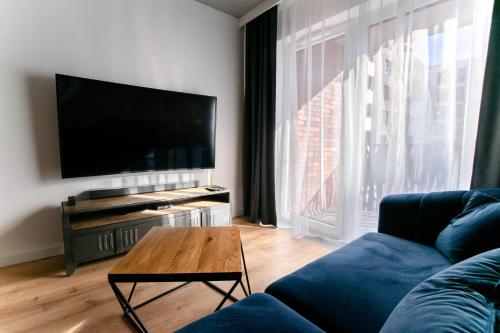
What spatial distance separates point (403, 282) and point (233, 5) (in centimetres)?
318

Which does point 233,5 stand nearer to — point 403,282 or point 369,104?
point 369,104

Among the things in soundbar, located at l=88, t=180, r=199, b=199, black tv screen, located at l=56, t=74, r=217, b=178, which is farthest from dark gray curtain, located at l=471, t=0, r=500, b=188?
soundbar, located at l=88, t=180, r=199, b=199

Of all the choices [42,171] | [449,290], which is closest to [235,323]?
[449,290]

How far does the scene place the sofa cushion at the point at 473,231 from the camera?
46.3 inches

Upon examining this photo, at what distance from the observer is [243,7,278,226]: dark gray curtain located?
10.1 feet

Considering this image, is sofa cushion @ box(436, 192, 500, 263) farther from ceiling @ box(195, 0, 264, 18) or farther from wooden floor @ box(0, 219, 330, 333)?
ceiling @ box(195, 0, 264, 18)

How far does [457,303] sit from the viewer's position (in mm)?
571

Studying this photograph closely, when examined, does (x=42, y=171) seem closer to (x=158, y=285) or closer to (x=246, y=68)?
(x=158, y=285)

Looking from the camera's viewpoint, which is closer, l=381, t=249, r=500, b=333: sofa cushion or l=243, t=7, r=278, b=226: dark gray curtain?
l=381, t=249, r=500, b=333: sofa cushion

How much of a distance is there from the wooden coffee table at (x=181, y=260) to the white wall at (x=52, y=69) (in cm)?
128

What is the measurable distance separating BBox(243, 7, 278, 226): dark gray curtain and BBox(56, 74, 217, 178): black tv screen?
0.55 metres

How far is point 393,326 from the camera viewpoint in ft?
1.98

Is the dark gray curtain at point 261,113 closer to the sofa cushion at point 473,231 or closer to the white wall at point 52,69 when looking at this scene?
the white wall at point 52,69

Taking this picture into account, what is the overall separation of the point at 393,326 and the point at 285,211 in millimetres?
2550
